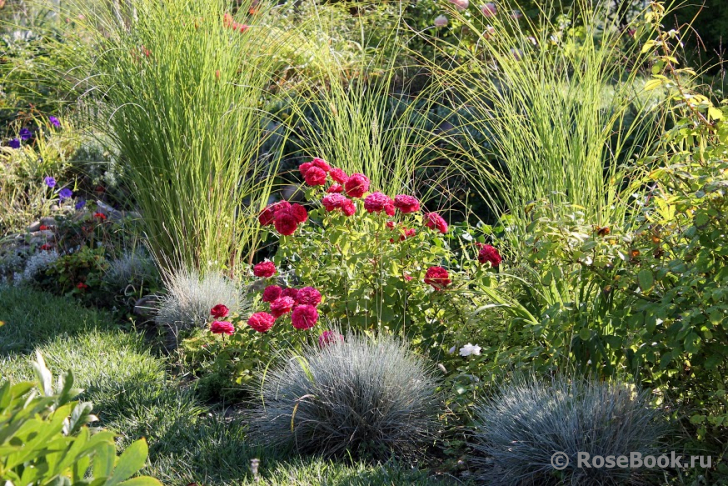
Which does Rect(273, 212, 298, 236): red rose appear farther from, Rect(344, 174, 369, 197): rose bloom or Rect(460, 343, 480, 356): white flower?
Rect(460, 343, 480, 356): white flower

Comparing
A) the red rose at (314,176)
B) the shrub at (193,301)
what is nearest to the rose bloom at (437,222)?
the red rose at (314,176)

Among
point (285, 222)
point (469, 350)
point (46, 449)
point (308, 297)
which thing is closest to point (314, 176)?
point (285, 222)

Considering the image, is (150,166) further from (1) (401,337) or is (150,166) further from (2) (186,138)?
(1) (401,337)

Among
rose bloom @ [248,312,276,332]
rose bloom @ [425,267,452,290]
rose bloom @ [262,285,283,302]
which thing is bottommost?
rose bloom @ [248,312,276,332]

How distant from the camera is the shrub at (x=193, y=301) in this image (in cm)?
399

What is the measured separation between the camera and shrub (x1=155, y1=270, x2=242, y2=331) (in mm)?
3994

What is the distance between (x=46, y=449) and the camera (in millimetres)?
1226

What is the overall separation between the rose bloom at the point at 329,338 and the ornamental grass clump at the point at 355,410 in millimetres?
119

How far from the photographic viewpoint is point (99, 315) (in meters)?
4.36

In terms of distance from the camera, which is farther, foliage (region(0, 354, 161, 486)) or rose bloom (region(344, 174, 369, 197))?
rose bloom (region(344, 174, 369, 197))

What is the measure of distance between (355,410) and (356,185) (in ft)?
3.17

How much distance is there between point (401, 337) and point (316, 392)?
64 centimetres

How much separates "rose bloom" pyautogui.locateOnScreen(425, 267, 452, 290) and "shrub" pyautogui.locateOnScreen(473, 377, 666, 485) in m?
0.67

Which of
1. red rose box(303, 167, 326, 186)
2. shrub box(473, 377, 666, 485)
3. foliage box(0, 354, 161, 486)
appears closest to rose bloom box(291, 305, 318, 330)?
red rose box(303, 167, 326, 186)
